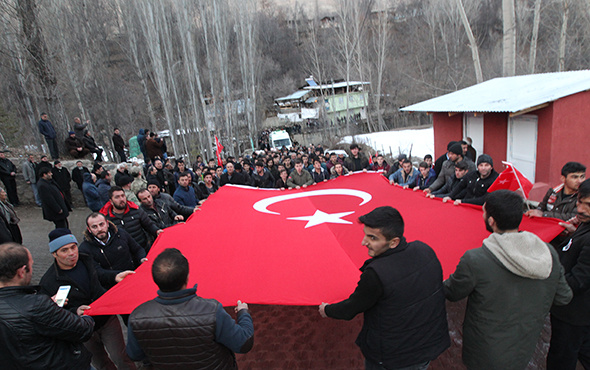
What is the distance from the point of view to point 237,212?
5.02 meters

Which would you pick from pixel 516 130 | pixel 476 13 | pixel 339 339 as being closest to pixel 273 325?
pixel 339 339

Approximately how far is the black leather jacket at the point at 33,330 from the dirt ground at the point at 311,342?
71.7 inches

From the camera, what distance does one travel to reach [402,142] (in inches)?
854

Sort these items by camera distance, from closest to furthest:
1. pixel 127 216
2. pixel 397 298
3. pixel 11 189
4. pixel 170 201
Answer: pixel 397 298 → pixel 127 216 → pixel 170 201 → pixel 11 189

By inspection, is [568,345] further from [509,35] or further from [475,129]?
[509,35]

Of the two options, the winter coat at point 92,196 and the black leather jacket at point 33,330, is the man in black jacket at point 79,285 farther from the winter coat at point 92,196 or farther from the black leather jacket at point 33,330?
the winter coat at point 92,196

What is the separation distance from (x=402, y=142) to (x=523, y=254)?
20.8 meters

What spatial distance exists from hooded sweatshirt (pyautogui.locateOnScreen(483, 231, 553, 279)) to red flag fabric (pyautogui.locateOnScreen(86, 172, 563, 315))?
0.99 meters

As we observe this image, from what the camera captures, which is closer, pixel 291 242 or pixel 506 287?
pixel 506 287

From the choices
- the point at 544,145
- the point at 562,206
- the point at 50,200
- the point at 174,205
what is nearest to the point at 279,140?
the point at 544,145

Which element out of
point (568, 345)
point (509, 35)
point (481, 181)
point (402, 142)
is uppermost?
point (509, 35)

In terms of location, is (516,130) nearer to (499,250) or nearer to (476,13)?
(499,250)

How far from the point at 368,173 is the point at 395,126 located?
29591mm

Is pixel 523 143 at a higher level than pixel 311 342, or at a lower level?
higher
